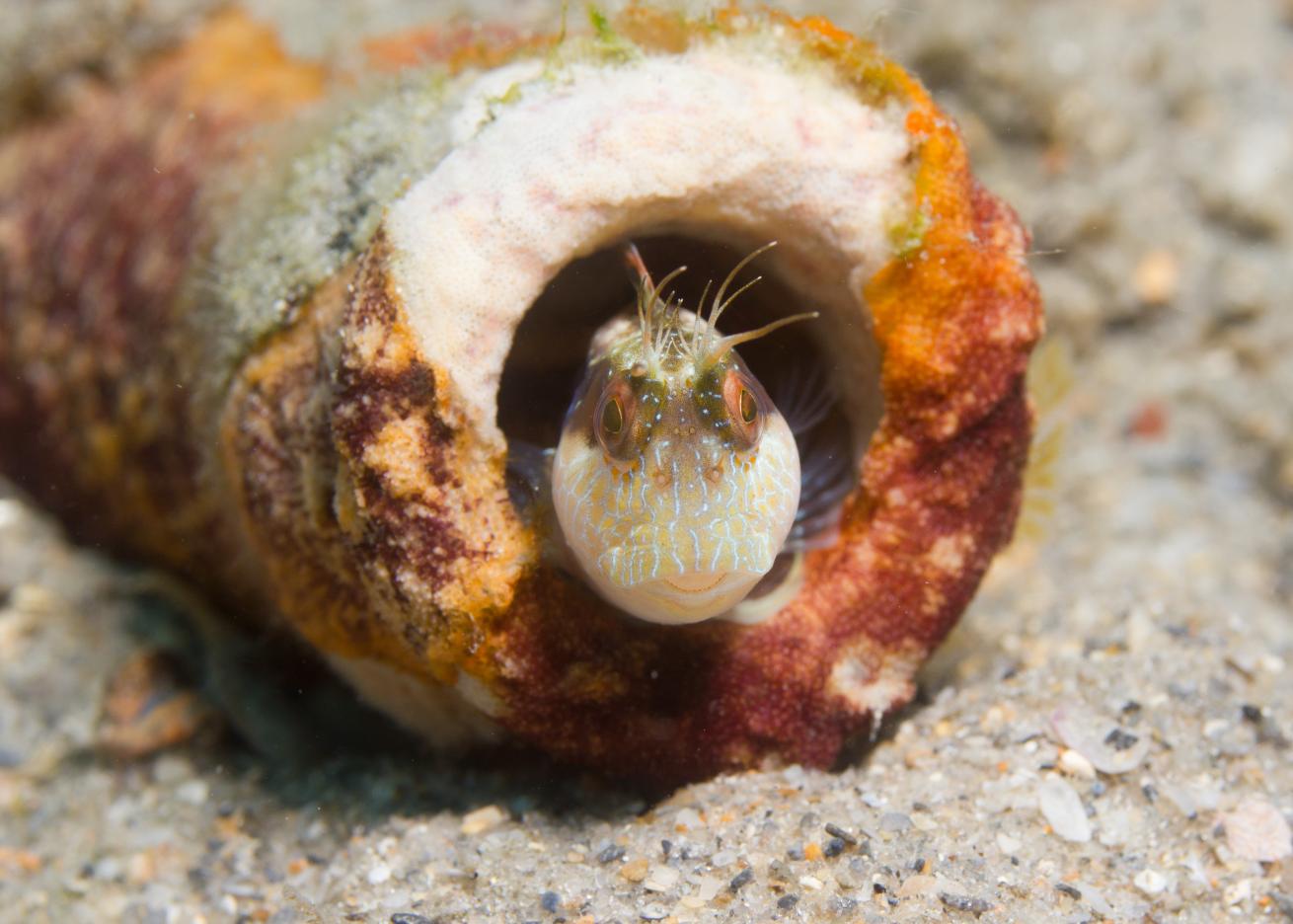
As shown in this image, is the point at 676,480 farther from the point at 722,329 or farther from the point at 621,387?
the point at 722,329

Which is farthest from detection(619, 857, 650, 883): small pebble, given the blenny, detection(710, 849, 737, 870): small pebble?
the blenny

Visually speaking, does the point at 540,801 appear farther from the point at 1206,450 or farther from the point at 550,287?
the point at 1206,450

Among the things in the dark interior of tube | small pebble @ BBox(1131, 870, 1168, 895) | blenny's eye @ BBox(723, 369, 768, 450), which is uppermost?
the dark interior of tube

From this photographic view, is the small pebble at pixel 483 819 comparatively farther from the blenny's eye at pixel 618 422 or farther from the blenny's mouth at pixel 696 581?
Answer: the blenny's eye at pixel 618 422

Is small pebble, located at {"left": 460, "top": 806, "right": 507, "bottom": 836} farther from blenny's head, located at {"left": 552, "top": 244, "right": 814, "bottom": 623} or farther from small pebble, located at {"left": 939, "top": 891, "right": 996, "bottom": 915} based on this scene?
small pebble, located at {"left": 939, "top": 891, "right": 996, "bottom": 915}

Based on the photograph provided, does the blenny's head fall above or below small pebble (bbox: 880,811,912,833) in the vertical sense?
above

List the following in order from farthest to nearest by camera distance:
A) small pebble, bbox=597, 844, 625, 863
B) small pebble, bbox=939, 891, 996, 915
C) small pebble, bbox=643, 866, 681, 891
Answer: small pebble, bbox=597, 844, 625, 863
small pebble, bbox=643, 866, 681, 891
small pebble, bbox=939, 891, 996, 915
